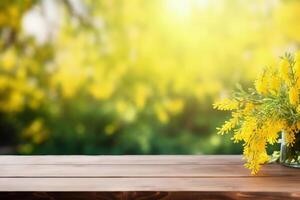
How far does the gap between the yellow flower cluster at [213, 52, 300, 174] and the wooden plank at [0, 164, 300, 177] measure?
0.16 ft

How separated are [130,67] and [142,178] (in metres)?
1.21

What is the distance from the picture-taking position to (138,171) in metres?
1.35

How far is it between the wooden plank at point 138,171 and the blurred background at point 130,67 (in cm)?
103

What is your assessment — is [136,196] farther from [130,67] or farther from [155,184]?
[130,67]

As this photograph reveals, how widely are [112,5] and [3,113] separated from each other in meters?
0.75

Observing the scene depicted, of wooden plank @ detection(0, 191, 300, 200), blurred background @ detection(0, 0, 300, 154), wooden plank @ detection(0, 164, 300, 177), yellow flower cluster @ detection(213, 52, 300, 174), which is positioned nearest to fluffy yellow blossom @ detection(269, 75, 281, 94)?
yellow flower cluster @ detection(213, 52, 300, 174)

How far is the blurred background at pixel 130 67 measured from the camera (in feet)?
7.83

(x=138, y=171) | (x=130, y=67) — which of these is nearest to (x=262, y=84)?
(x=138, y=171)

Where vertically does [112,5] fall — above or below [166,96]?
above

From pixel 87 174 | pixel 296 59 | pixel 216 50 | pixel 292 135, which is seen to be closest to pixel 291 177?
pixel 292 135

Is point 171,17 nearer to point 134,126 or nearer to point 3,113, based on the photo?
point 134,126

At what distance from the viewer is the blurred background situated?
2.39 m

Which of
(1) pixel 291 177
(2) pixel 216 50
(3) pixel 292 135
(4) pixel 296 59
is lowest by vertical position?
(1) pixel 291 177

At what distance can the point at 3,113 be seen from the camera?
2.50m
